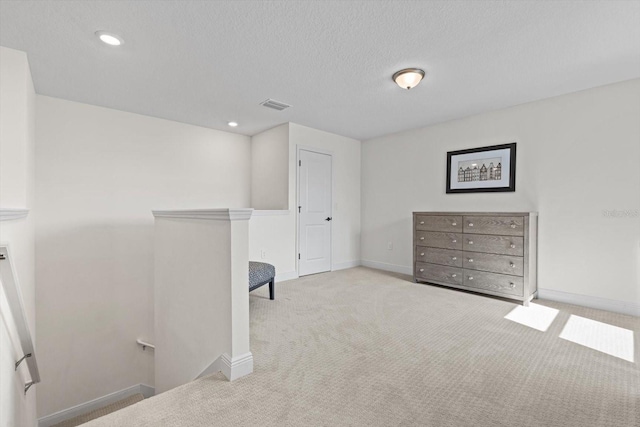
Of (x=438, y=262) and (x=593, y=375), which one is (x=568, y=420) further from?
(x=438, y=262)

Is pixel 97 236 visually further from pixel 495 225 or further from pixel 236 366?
pixel 495 225

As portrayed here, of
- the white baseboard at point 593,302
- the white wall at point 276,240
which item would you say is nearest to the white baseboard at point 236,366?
the white wall at point 276,240

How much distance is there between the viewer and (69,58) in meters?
2.47

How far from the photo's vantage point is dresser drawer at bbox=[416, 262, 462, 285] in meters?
3.62

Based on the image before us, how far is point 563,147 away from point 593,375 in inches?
97.2

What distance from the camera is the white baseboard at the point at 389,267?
4.57 meters

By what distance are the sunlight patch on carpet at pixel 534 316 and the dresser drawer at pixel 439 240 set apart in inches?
36.6

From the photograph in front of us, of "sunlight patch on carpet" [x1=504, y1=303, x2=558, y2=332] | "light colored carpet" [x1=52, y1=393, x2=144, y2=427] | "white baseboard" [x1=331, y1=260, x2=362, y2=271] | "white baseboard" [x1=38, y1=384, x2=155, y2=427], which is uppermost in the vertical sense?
"white baseboard" [x1=331, y1=260, x2=362, y2=271]

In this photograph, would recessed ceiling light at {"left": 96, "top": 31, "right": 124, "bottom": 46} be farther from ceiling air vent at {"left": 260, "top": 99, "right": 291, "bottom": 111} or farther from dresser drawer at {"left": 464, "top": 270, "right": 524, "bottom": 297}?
dresser drawer at {"left": 464, "top": 270, "right": 524, "bottom": 297}

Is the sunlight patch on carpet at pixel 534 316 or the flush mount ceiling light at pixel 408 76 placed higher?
the flush mount ceiling light at pixel 408 76

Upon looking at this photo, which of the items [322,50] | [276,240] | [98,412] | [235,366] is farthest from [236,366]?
[98,412]

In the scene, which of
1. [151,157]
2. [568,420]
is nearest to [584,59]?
[568,420]

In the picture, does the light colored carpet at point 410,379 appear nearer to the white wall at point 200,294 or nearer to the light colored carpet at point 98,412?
the white wall at point 200,294

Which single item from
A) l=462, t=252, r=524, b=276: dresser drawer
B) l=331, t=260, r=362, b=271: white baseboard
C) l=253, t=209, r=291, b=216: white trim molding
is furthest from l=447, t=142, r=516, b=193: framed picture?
l=253, t=209, r=291, b=216: white trim molding
